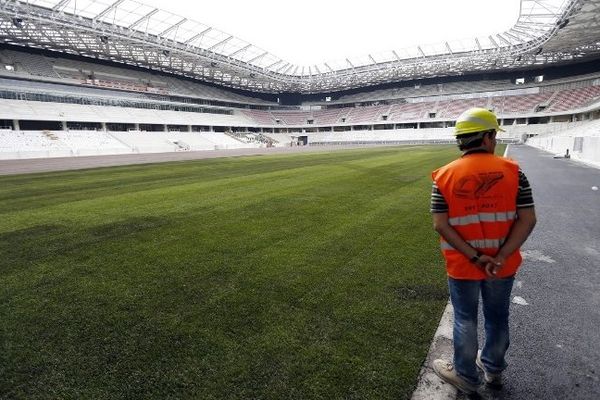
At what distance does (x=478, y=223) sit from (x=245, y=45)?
67.5 m

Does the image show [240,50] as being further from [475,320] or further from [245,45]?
[475,320]

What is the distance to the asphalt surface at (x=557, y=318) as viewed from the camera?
261 cm

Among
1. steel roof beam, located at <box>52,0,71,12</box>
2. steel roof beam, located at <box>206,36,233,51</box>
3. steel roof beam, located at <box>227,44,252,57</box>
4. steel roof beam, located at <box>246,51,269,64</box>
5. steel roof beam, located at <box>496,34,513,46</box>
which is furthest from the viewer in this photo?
steel roof beam, located at <box>246,51,269,64</box>

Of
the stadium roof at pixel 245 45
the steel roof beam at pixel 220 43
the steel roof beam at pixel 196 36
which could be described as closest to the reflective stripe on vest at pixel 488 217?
the stadium roof at pixel 245 45

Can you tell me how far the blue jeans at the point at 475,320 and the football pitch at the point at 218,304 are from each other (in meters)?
0.42

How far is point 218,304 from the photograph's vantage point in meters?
3.88

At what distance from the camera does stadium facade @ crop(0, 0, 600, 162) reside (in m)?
43.4

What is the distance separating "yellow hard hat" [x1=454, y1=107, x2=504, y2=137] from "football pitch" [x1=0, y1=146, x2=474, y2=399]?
6.24 ft

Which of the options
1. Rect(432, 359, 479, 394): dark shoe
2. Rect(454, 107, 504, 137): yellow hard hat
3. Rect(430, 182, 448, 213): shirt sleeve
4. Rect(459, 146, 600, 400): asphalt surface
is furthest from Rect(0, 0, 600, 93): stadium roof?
Rect(432, 359, 479, 394): dark shoe

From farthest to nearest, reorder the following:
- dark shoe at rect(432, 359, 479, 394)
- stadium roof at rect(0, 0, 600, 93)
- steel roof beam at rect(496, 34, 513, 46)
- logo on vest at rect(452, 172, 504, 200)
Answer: steel roof beam at rect(496, 34, 513, 46)
stadium roof at rect(0, 0, 600, 93)
dark shoe at rect(432, 359, 479, 394)
logo on vest at rect(452, 172, 504, 200)

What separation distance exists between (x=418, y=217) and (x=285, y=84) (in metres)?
84.2

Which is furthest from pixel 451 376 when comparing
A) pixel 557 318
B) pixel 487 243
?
pixel 557 318

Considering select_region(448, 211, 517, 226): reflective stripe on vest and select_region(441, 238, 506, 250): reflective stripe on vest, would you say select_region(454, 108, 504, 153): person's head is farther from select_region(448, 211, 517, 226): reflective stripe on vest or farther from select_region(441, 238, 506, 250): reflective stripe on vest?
select_region(441, 238, 506, 250): reflective stripe on vest

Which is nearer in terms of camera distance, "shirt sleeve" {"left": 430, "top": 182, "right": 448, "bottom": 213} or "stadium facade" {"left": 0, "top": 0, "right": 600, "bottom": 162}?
"shirt sleeve" {"left": 430, "top": 182, "right": 448, "bottom": 213}
